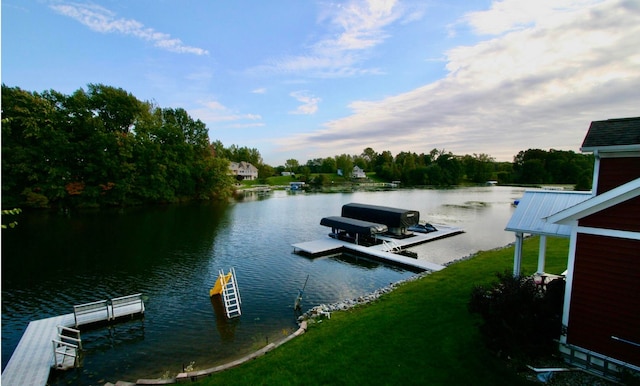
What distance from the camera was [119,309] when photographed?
14.6 m

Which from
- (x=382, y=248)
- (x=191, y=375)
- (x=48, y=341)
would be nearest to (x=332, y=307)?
(x=191, y=375)

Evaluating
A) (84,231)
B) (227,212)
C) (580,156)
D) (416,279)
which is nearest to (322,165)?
(580,156)

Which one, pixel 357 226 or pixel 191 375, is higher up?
pixel 357 226

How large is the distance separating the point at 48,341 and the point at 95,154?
4536 centimetres

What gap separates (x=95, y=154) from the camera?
48.9m

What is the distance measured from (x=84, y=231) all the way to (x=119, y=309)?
879 inches

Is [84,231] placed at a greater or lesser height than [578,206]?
lesser

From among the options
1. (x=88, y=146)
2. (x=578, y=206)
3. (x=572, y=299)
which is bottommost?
(x=572, y=299)

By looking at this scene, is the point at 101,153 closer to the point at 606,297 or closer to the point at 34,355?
the point at 34,355

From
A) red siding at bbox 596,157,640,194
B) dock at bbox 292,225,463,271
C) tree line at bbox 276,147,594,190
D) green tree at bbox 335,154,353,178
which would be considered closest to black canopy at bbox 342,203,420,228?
dock at bbox 292,225,463,271

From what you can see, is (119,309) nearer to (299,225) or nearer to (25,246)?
(25,246)

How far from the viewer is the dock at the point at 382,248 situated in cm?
2131

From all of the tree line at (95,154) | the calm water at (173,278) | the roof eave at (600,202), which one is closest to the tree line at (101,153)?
the tree line at (95,154)

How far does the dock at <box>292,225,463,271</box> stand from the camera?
21.3 metres
